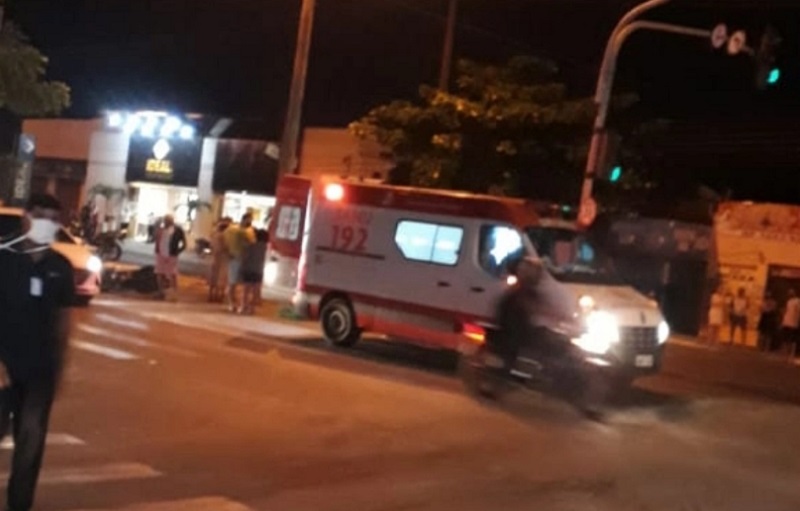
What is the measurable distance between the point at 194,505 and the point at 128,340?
9233mm

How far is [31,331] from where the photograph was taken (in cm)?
767

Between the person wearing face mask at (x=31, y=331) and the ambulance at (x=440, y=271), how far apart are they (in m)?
8.98

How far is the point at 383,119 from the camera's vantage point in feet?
113

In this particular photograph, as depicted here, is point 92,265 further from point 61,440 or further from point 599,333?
point 61,440

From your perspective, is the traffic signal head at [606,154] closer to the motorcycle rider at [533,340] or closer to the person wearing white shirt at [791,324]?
the motorcycle rider at [533,340]

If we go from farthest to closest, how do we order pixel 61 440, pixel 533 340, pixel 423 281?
pixel 423 281, pixel 533 340, pixel 61 440

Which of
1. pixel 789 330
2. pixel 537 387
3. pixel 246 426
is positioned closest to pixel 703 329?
pixel 789 330

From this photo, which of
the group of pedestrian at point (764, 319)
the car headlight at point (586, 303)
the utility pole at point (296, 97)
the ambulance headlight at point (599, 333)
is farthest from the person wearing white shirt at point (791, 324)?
the car headlight at point (586, 303)

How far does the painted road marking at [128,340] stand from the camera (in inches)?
674

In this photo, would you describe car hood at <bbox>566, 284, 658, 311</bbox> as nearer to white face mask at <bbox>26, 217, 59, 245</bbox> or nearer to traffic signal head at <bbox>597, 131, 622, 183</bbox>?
traffic signal head at <bbox>597, 131, 622, 183</bbox>

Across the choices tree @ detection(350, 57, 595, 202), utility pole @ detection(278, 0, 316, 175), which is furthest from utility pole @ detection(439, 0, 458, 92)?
utility pole @ detection(278, 0, 316, 175)

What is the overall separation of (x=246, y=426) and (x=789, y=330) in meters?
23.2

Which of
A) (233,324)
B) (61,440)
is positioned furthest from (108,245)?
(61,440)

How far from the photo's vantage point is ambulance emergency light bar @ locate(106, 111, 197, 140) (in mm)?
49062
